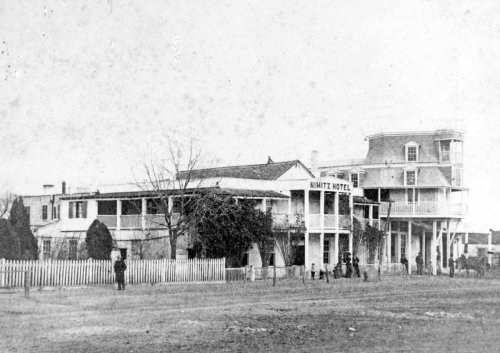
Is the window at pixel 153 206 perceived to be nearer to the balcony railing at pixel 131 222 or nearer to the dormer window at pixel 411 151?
the balcony railing at pixel 131 222

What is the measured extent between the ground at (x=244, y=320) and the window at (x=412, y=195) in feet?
76.7

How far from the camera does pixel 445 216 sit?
49375 millimetres

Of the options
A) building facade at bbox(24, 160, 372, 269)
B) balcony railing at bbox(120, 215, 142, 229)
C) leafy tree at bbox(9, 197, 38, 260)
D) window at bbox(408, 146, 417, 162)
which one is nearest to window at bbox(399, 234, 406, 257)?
window at bbox(408, 146, 417, 162)

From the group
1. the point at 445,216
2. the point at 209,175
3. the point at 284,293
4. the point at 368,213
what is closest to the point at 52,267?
the point at 284,293

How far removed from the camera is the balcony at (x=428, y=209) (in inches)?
1957

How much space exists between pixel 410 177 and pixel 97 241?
25834 mm

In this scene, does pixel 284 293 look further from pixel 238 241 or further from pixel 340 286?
pixel 238 241

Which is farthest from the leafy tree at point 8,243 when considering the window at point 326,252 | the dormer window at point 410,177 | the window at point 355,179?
the dormer window at point 410,177

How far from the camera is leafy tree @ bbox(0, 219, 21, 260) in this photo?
33812mm

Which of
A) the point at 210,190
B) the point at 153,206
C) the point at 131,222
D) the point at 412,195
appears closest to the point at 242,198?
the point at 210,190

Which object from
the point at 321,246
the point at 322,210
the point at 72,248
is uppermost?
the point at 322,210

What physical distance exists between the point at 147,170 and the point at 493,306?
71.7ft

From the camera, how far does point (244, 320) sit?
58.1ft

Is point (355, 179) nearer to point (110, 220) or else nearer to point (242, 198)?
point (242, 198)
